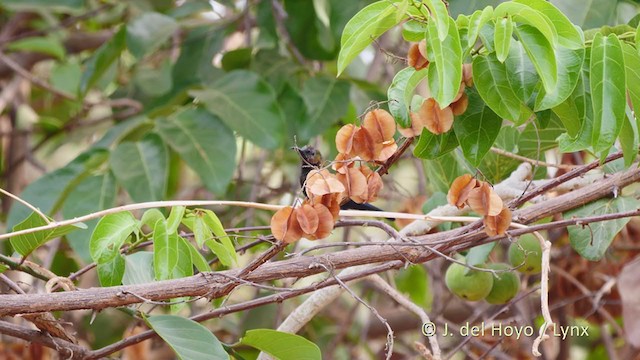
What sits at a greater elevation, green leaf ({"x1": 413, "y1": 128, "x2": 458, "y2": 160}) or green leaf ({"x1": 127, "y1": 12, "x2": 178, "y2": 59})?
green leaf ({"x1": 413, "y1": 128, "x2": 458, "y2": 160})

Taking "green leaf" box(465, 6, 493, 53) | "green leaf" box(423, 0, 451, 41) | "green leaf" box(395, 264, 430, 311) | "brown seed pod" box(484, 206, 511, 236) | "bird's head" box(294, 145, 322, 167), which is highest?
"green leaf" box(423, 0, 451, 41)

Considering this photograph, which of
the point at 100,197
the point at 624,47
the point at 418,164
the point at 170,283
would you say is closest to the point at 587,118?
the point at 624,47

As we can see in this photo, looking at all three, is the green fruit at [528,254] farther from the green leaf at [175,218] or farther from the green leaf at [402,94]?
the green leaf at [175,218]

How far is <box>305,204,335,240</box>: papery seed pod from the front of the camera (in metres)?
0.88

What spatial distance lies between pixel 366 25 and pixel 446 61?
0.34 feet

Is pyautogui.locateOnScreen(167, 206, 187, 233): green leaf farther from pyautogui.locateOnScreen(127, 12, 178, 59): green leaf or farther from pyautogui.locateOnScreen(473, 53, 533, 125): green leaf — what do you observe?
pyautogui.locateOnScreen(127, 12, 178, 59): green leaf

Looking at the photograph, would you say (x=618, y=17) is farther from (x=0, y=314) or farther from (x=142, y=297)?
(x=0, y=314)

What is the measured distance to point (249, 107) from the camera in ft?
5.91

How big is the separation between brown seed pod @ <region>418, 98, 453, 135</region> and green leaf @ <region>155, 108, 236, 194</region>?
0.77 metres

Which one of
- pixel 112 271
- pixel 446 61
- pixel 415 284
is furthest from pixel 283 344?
pixel 415 284

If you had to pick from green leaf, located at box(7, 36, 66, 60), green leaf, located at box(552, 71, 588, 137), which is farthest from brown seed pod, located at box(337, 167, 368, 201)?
green leaf, located at box(7, 36, 66, 60)

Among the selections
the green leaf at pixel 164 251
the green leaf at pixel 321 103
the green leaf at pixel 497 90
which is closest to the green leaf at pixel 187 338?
the green leaf at pixel 164 251

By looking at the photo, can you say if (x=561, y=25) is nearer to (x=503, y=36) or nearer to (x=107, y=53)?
(x=503, y=36)

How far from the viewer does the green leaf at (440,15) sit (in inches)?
33.6
